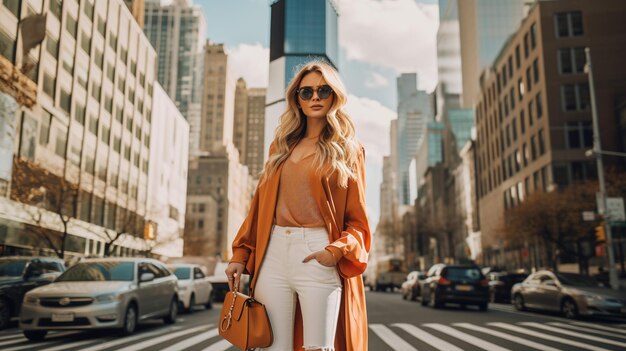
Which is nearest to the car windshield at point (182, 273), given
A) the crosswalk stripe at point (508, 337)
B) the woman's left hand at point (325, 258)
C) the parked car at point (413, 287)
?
the crosswalk stripe at point (508, 337)

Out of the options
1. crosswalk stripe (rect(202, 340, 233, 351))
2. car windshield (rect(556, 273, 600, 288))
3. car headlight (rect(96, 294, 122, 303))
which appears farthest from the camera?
car windshield (rect(556, 273, 600, 288))

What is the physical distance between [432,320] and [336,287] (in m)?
11.9

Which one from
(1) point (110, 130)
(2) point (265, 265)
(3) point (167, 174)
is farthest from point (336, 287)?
(3) point (167, 174)

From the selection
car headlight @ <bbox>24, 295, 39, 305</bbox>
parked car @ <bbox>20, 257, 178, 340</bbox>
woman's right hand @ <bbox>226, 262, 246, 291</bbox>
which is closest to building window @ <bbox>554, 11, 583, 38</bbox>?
parked car @ <bbox>20, 257, 178, 340</bbox>

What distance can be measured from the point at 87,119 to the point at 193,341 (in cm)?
2659

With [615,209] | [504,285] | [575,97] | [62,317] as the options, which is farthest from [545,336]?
[575,97]

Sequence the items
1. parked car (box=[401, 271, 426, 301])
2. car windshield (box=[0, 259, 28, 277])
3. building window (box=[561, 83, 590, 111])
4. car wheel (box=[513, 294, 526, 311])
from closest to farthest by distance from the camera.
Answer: car windshield (box=[0, 259, 28, 277]) < car wheel (box=[513, 294, 526, 311]) < parked car (box=[401, 271, 426, 301]) < building window (box=[561, 83, 590, 111])

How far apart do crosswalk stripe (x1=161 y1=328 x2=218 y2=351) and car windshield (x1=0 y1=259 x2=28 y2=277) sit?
4.90m

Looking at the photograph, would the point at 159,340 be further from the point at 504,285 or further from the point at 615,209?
the point at 615,209

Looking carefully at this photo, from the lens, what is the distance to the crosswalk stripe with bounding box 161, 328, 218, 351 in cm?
845

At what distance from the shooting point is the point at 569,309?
1510 cm

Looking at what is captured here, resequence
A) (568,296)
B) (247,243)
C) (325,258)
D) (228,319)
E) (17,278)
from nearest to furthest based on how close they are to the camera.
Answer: (325,258), (228,319), (247,243), (17,278), (568,296)

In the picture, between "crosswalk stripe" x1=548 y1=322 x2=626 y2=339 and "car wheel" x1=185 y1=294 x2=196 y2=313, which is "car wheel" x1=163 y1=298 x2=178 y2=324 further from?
"crosswalk stripe" x1=548 y1=322 x2=626 y2=339

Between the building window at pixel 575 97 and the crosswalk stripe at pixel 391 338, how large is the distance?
3926cm
